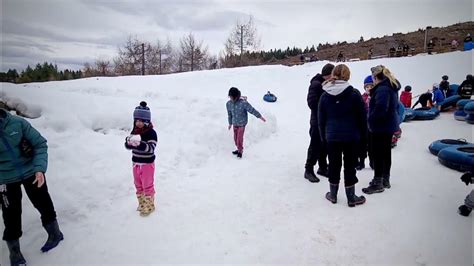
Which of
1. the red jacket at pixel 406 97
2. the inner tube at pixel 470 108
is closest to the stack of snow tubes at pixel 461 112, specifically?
the inner tube at pixel 470 108

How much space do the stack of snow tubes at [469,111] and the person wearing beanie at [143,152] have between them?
1016cm

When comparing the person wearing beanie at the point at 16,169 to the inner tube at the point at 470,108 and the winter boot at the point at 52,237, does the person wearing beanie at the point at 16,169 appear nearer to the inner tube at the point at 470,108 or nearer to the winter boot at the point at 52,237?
the winter boot at the point at 52,237

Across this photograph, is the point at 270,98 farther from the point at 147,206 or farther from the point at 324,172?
the point at 147,206

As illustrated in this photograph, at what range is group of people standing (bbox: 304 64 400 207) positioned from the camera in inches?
150

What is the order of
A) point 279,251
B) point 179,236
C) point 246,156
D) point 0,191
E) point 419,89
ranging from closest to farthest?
point 0,191 → point 279,251 → point 179,236 → point 246,156 → point 419,89

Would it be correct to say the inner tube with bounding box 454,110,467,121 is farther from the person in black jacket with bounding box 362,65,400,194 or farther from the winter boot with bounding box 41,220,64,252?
the winter boot with bounding box 41,220,64,252

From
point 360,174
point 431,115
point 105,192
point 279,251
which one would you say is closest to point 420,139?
point 431,115

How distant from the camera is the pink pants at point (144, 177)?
389 centimetres

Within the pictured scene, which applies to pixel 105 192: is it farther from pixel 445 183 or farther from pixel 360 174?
pixel 445 183

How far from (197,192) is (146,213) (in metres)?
1.01

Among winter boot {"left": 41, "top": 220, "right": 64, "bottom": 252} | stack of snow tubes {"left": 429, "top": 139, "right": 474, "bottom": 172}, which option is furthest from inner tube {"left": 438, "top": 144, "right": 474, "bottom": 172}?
winter boot {"left": 41, "top": 220, "right": 64, "bottom": 252}

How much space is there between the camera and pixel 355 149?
12.8 feet

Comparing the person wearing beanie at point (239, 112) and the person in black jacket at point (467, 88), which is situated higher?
the person in black jacket at point (467, 88)

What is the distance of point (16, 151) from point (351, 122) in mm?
4208
